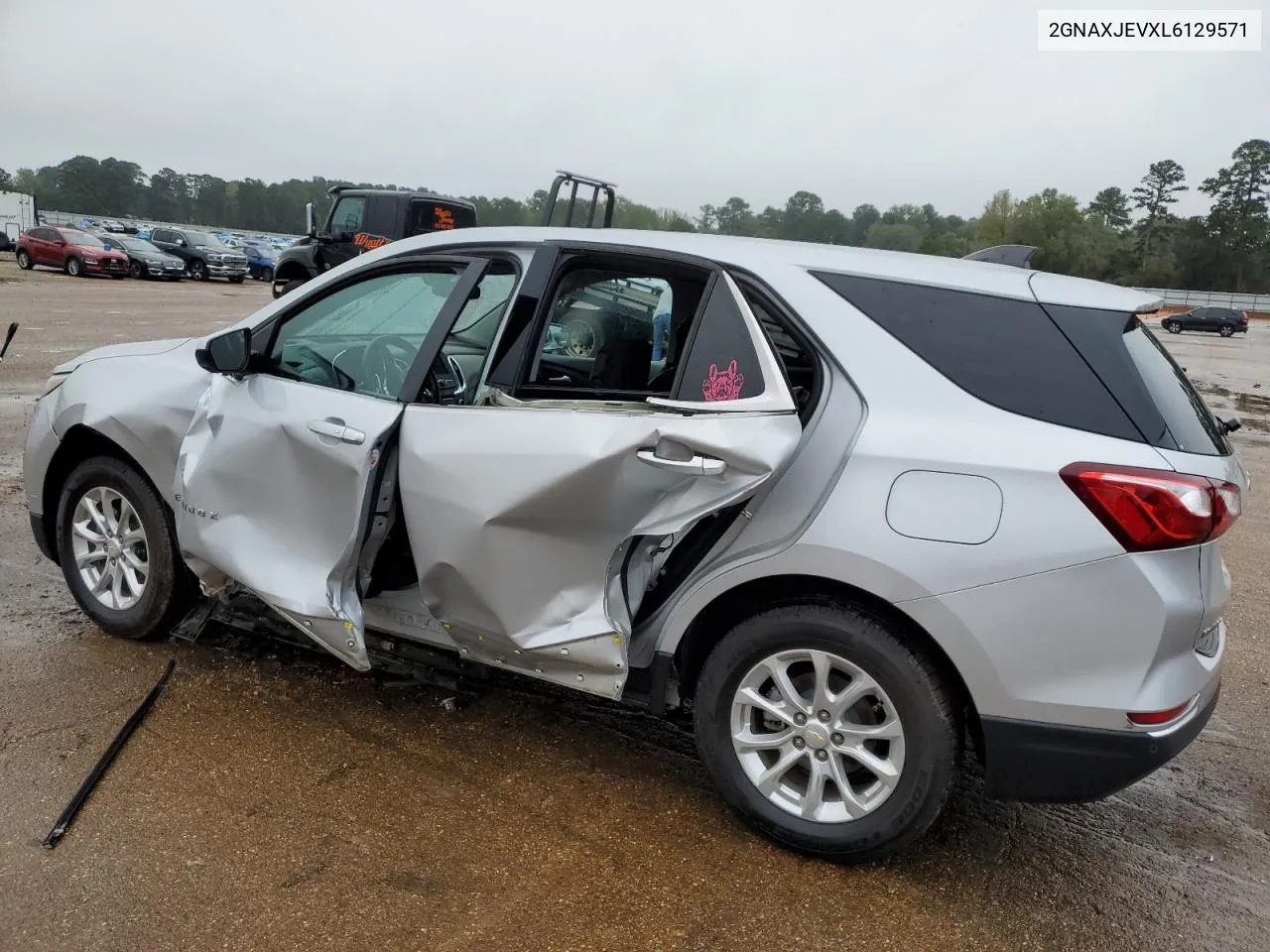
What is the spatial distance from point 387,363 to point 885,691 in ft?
6.73

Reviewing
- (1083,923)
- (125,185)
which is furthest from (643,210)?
(125,185)

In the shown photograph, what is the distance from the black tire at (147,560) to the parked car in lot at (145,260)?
98.7 ft

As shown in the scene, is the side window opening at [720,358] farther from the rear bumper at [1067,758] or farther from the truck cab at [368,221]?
the truck cab at [368,221]

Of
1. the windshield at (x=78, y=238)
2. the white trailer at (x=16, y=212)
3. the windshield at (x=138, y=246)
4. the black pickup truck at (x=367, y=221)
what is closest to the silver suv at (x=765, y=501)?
the black pickup truck at (x=367, y=221)

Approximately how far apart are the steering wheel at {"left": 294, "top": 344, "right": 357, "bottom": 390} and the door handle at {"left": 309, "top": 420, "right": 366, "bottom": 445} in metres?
0.25

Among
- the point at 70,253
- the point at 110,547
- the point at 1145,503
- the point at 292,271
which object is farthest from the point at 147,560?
the point at 70,253

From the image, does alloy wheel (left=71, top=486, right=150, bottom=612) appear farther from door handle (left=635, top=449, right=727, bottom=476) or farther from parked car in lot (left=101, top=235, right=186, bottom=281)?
parked car in lot (left=101, top=235, right=186, bottom=281)

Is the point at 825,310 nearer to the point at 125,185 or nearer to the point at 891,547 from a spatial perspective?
the point at 891,547

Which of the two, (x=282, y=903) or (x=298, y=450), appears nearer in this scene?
(x=282, y=903)

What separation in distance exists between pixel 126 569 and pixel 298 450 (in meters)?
1.30

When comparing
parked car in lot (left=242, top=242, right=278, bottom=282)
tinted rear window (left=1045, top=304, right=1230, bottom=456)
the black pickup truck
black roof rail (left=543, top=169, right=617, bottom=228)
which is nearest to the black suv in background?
parked car in lot (left=242, top=242, right=278, bottom=282)

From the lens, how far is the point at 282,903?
2.61m

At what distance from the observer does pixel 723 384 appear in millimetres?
2867

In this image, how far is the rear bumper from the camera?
2539mm
